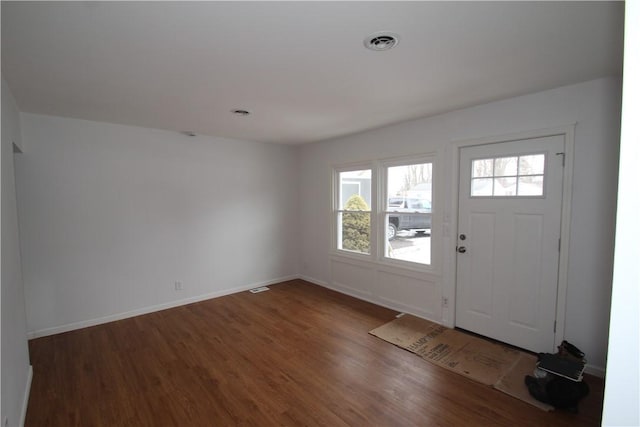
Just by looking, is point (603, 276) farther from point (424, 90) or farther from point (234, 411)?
point (234, 411)

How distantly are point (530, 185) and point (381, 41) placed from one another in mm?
2154

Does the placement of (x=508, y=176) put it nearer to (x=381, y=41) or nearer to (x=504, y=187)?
(x=504, y=187)

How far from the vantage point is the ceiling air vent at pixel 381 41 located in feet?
5.72

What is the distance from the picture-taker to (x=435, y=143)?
3.54m

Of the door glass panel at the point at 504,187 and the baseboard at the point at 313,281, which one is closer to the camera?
the door glass panel at the point at 504,187

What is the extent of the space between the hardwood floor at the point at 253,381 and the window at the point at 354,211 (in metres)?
1.30

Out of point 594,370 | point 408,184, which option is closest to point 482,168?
point 408,184

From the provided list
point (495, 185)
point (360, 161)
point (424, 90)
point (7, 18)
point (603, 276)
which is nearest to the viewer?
point (7, 18)

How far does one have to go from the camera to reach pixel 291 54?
6.44 feet

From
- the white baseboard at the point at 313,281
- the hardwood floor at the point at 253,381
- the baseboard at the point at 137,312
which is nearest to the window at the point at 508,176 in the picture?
the hardwood floor at the point at 253,381

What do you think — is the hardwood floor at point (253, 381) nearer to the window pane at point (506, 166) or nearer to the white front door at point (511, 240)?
the white front door at point (511, 240)

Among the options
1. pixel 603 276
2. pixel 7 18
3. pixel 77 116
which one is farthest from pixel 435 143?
pixel 77 116

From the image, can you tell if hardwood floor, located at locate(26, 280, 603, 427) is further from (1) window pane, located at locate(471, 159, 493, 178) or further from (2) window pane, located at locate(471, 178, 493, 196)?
(1) window pane, located at locate(471, 159, 493, 178)

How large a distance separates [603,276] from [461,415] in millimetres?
1691
